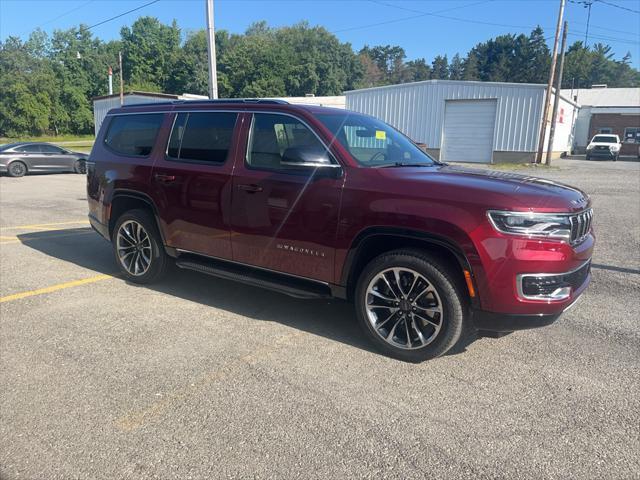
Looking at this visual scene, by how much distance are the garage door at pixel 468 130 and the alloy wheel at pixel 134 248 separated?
25749mm

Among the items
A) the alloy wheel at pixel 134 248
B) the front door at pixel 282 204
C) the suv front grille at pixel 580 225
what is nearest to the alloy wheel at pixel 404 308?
the front door at pixel 282 204

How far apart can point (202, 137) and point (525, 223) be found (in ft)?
10.6

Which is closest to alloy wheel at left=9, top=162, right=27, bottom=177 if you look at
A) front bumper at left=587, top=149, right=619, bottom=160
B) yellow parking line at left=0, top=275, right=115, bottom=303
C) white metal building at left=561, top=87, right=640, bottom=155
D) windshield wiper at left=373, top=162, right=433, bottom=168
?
yellow parking line at left=0, top=275, right=115, bottom=303

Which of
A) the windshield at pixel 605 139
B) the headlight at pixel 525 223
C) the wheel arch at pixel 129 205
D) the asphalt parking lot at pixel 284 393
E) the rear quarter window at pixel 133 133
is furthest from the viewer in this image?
the windshield at pixel 605 139

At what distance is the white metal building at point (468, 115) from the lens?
27.0m

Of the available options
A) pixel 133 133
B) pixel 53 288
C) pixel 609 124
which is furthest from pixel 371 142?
pixel 609 124

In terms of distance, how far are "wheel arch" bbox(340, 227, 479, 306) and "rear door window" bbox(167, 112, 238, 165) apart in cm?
170

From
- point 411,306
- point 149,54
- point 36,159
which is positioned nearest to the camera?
point 411,306

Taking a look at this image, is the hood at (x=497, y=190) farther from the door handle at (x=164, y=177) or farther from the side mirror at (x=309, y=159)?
the door handle at (x=164, y=177)

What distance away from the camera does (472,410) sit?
3.15 m

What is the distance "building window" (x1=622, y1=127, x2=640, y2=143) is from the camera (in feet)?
151

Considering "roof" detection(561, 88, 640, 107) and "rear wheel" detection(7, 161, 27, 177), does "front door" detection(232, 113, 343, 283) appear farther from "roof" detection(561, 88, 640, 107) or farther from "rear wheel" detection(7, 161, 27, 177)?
"roof" detection(561, 88, 640, 107)

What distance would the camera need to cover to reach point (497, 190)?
3479mm

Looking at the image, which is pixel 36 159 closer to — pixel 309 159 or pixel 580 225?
pixel 309 159
